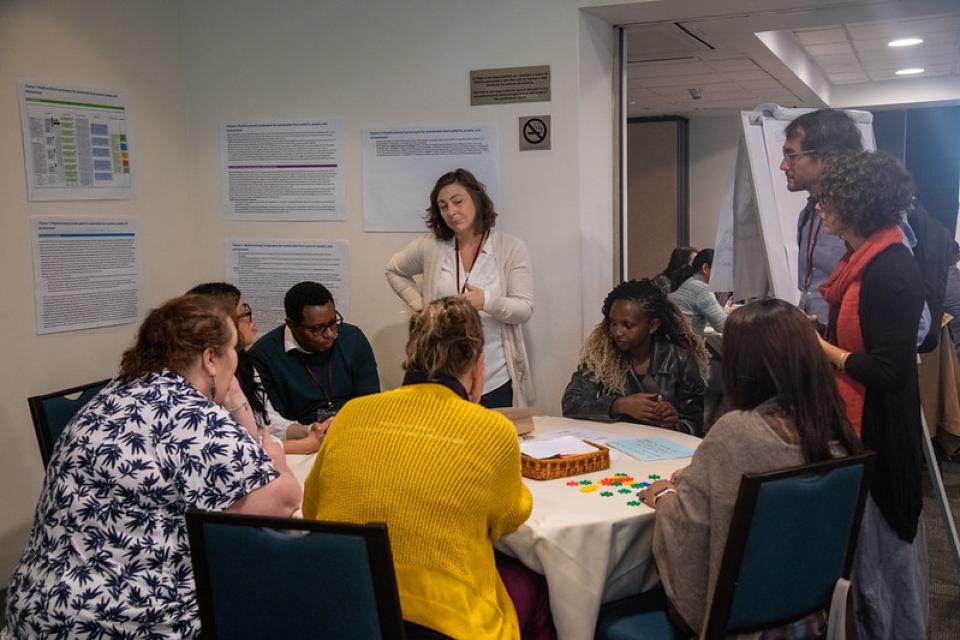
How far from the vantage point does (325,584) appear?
1539mm

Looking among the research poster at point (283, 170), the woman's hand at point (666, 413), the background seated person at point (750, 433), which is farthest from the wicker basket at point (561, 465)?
the research poster at point (283, 170)

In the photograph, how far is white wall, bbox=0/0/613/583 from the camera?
3.31 m

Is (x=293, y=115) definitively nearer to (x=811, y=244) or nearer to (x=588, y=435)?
(x=588, y=435)

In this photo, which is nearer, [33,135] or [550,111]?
[33,135]

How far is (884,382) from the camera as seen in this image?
2.21m

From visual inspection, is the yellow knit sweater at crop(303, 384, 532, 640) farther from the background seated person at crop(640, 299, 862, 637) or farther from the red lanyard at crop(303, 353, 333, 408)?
the red lanyard at crop(303, 353, 333, 408)

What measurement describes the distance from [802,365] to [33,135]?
9.58 ft

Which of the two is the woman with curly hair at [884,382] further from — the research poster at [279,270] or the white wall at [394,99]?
the research poster at [279,270]

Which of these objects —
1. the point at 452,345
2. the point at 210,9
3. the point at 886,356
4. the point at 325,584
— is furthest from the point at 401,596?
the point at 210,9

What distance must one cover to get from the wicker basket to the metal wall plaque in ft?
6.06

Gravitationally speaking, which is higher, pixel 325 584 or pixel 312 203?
pixel 312 203

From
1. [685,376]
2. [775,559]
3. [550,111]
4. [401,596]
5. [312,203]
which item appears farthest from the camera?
[312,203]

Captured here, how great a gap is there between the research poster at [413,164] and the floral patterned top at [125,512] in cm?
231

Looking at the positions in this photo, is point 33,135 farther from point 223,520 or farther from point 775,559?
point 775,559
